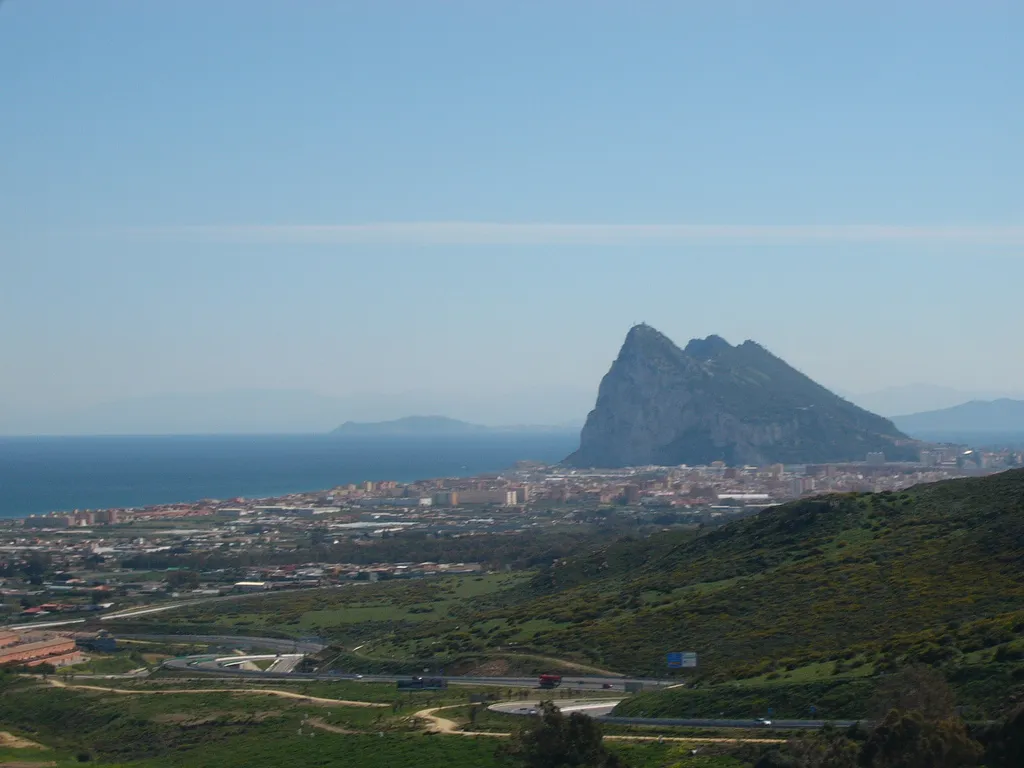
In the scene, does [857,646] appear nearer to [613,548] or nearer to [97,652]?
[97,652]

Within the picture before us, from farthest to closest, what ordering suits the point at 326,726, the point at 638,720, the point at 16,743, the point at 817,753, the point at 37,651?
the point at 37,651
the point at 16,743
the point at 326,726
the point at 638,720
the point at 817,753

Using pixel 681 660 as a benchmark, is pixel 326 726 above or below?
below

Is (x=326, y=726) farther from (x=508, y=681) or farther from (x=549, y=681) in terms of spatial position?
(x=508, y=681)

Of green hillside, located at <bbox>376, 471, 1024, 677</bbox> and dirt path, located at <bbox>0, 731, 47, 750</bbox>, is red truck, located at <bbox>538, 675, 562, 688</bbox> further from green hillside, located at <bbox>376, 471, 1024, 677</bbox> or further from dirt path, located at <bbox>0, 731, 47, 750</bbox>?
dirt path, located at <bbox>0, 731, 47, 750</bbox>

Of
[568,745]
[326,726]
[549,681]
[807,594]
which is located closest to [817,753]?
[568,745]

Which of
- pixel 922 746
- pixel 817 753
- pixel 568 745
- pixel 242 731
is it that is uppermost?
pixel 922 746

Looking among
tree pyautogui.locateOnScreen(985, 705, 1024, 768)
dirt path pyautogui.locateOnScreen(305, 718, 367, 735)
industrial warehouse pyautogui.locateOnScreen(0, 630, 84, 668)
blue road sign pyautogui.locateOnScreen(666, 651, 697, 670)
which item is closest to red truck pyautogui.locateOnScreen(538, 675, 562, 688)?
blue road sign pyautogui.locateOnScreen(666, 651, 697, 670)
